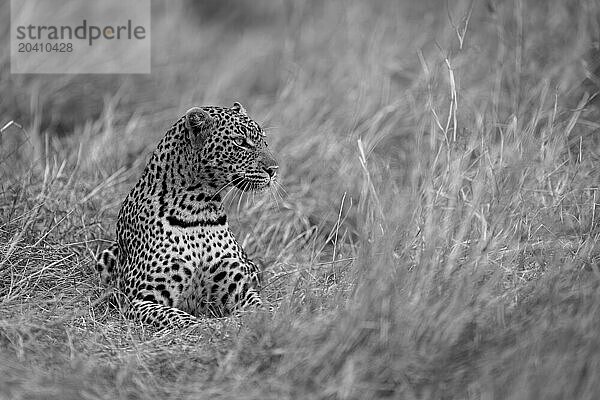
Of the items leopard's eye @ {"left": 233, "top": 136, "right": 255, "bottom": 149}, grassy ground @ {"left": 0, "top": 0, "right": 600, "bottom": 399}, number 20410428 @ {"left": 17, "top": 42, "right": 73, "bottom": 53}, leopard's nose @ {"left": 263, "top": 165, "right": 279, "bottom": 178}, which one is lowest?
Result: grassy ground @ {"left": 0, "top": 0, "right": 600, "bottom": 399}

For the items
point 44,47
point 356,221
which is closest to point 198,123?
point 356,221

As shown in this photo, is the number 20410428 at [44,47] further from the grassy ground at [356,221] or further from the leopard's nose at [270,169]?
the leopard's nose at [270,169]

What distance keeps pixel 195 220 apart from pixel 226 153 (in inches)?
16.6

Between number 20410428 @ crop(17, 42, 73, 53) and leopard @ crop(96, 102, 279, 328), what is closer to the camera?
leopard @ crop(96, 102, 279, 328)

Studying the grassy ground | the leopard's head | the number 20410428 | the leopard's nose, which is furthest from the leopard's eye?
the number 20410428

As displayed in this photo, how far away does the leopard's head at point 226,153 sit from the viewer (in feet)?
20.4

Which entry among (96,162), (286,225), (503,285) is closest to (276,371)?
(503,285)

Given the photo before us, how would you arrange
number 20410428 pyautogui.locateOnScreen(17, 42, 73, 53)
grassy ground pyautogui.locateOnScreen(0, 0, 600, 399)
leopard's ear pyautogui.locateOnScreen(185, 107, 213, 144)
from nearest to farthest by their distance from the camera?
1. grassy ground pyautogui.locateOnScreen(0, 0, 600, 399)
2. leopard's ear pyautogui.locateOnScreen(185, 107, 213, 144)
3. number 20410428 pyautogui.locateOnScreen(17, 42, 73, 53)

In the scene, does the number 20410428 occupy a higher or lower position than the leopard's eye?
lower

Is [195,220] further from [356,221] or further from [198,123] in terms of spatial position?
[356,221]

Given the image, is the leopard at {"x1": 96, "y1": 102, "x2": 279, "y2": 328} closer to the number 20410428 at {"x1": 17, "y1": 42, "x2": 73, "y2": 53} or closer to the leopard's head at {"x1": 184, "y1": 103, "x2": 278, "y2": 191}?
the leopard's head at {"x1": 184, "y1": 103, "x2": 278, "y2": 191}

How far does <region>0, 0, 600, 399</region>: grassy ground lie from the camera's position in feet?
16.1

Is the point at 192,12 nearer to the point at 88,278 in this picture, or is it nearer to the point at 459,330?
the point at 88,278

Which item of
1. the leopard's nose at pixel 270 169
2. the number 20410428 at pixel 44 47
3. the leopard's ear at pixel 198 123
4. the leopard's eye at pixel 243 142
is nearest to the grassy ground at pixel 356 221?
the number 20410428 at pixel 44 47
